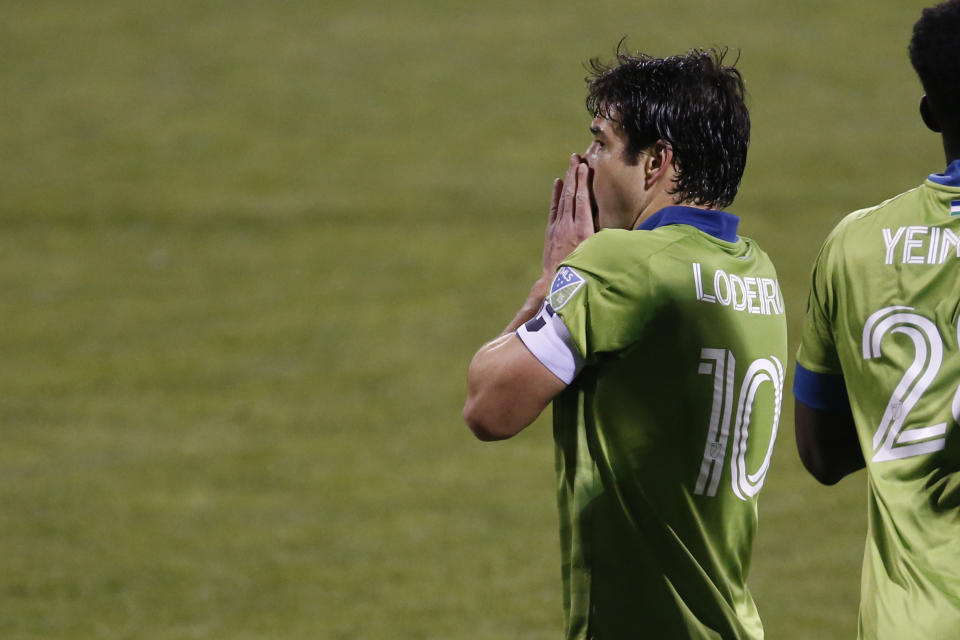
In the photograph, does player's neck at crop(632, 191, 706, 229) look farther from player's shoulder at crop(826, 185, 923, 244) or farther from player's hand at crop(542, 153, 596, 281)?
player's shoulder at crop(826, 185, 923, 244)

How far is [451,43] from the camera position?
18.2 m

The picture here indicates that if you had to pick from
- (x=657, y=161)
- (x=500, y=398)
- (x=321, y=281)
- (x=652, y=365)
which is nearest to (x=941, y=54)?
(x=657, y=161)

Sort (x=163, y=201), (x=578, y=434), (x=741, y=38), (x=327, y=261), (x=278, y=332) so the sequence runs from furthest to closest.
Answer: (x=741, y=38) → (x=163, y=201) → (x=327, y=261) → (x=278, y=332) → (x=578, y=434)

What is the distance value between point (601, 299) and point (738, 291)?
30 cm

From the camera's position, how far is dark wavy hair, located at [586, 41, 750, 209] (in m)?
2.41

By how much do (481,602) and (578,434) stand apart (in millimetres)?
4284

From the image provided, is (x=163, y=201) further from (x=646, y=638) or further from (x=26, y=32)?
(x=646, y=638)

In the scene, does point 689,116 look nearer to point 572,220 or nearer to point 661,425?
point 572,220

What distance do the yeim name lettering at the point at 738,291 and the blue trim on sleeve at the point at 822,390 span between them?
0.16 meters

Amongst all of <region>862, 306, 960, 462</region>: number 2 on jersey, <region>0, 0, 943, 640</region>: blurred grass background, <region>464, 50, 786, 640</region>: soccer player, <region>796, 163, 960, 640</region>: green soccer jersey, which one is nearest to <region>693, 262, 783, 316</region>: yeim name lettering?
<region>464, 50, 786, 640</region>: soccer player

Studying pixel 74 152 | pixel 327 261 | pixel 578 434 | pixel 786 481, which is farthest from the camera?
pixel 74 152

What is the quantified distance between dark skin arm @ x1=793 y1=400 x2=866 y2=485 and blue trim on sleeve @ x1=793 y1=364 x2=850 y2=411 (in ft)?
0.04

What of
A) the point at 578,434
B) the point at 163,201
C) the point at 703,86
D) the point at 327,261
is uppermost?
the point at 163,201

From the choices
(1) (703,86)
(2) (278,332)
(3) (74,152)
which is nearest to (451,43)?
(3) (74,152)
